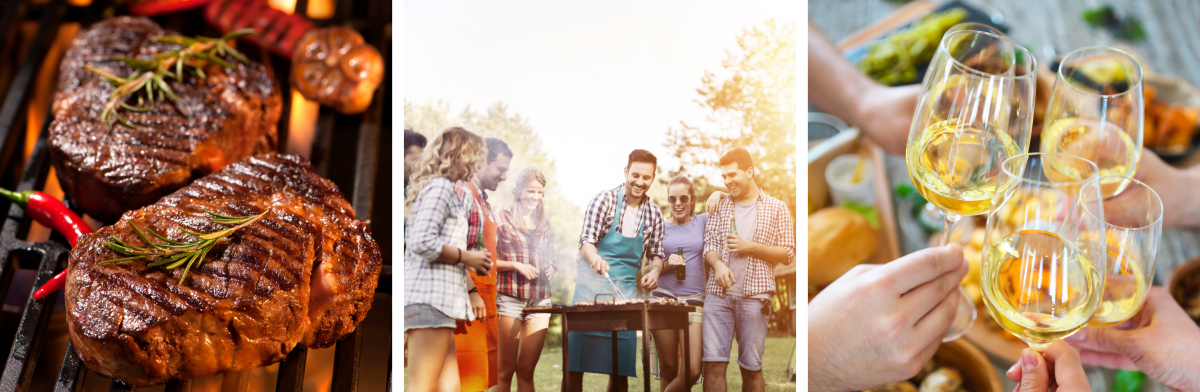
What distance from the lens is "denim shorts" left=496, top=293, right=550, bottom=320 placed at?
103cm

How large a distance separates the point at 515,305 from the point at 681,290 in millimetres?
260

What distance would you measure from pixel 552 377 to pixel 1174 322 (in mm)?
1252

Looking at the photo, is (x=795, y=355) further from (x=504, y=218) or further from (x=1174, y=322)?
(x=1174, y=322)

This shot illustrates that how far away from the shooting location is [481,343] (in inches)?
40.5

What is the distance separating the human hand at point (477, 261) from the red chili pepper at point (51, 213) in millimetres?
761

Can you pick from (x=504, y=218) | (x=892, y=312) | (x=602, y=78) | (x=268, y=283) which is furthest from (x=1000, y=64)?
(x=268, y=283)

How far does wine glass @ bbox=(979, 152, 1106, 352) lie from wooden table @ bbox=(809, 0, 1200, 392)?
2.02 feet

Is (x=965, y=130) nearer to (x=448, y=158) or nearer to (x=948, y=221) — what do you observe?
(x=948, y=221)

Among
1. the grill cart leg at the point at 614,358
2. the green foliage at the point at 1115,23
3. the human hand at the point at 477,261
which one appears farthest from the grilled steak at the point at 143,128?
the green foliage at the point at 1115,23

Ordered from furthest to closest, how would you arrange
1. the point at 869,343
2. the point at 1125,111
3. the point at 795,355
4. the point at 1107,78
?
the point at 1107,78 → the point at 1125,111 → the point at 869,343 → the point at 795,355

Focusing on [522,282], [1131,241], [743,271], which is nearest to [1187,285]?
[1131,241]

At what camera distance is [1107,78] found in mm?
1444

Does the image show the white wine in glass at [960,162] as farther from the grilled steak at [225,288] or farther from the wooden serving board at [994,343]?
the grilled steak at [225,288]

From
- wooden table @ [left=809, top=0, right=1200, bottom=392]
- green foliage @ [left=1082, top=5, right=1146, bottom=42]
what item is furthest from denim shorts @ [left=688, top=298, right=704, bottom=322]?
green foliage @ [left=1082, top=5, right=1146, bottom=42]
